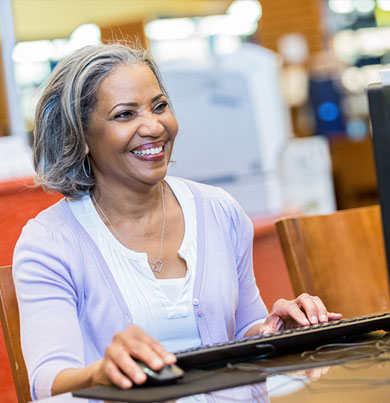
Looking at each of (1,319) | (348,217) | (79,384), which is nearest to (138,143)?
(1,319)

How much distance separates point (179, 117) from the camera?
195 inches

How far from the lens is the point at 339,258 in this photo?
1922 mm

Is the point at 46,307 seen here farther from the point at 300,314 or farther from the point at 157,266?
the point at 300,314

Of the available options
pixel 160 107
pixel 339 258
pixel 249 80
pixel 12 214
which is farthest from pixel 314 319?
pixel 249 80

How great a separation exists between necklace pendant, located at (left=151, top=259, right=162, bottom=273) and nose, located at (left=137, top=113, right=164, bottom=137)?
0.25m

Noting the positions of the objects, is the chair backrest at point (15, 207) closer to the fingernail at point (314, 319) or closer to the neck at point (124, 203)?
the neck at point (124, 203)

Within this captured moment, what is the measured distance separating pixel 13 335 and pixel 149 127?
0.46m

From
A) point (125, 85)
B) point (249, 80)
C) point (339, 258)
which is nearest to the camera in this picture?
point (125, 85)

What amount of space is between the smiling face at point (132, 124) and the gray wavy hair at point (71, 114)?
1.0 inches

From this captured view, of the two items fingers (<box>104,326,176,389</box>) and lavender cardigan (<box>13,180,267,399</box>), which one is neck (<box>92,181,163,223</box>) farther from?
fingers (<box>104,326,176,389</box>)

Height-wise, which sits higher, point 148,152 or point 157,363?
point 148,152

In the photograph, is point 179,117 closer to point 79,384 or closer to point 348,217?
point 348,217

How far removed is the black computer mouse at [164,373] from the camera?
901 mm

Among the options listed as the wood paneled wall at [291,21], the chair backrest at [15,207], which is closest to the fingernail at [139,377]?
the chair backrest at [15,207]
